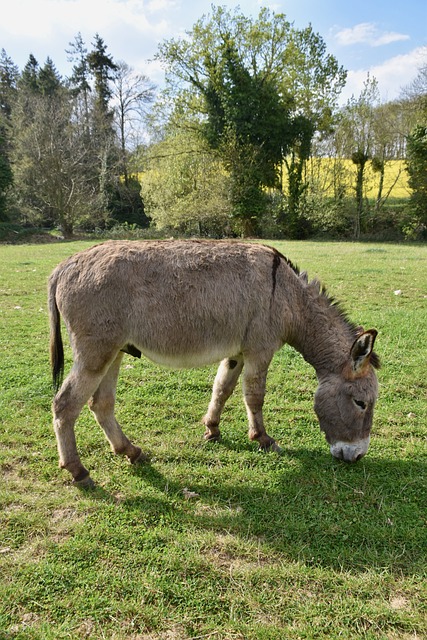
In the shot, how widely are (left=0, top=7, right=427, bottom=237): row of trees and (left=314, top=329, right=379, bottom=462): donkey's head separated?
98.3 feet

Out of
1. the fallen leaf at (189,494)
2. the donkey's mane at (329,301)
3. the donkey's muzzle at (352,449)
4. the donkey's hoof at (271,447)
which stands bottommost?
the fallen leaf at (189,494)

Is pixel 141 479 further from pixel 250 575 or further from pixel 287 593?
pixel 287 593

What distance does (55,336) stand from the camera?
161 inches

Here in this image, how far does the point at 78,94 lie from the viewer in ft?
158

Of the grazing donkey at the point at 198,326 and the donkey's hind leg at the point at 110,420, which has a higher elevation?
the grazing donkey at the point at 198,326

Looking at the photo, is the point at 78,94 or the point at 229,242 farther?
the point at 78,94

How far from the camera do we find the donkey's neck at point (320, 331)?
422 centimetres

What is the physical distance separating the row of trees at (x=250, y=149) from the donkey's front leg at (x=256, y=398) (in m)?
29.8

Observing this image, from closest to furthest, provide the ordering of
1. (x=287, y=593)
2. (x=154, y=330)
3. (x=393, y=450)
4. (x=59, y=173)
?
(x=287, y=593) → (x=154, y=330) → (x=393, y=450) → (x=59, y=173)

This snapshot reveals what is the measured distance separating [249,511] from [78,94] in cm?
5533

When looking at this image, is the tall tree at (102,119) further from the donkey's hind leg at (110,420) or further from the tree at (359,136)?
the donkey's hind leg at (110,420)

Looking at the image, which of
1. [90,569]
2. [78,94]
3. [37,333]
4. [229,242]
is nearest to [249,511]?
[90,569]

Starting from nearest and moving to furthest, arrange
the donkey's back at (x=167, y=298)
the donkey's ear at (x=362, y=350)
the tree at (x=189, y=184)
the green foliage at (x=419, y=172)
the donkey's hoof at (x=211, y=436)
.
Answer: the donkey's ear at (x=362, y=350) < the donkey's back at (x=167, y=298) < the donkey's hoof at (x=211, y=436) < the green foliage at (x=419, y=172) < the tree at (x=189, y=184)

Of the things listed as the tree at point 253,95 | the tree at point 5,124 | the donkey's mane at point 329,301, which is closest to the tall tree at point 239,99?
the tree at point 253,95
